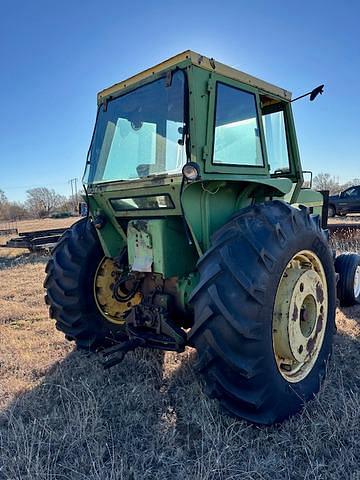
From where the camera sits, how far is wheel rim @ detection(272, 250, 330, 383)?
95.0 inches

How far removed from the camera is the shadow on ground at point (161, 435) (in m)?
1.92

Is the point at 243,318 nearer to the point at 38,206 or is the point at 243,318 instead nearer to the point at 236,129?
the point at 236,129

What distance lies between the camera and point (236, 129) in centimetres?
278

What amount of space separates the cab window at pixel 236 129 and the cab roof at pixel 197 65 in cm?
10

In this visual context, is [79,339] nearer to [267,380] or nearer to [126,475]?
[126,475]

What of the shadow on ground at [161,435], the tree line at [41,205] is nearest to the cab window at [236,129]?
the shadow on ground at [161,435]

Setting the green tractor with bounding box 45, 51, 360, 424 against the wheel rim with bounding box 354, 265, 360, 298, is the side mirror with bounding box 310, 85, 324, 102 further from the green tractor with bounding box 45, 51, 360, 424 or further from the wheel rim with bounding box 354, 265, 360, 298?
the wheel rim with bounding box 354, 265, 360, 298

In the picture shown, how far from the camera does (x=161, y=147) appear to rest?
104 inches

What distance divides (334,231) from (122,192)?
7.66 m

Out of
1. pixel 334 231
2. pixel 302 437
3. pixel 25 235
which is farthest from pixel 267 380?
pixel 25 235

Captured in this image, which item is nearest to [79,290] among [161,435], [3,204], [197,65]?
[161,435]

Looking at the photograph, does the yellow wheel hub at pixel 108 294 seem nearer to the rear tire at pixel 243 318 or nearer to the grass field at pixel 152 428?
the grass field at pixel 152 428

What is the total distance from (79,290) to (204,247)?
133 centimetres

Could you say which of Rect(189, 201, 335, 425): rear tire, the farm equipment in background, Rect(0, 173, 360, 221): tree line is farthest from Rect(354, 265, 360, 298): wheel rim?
Rect(0, 173, 360, 221): tree line
